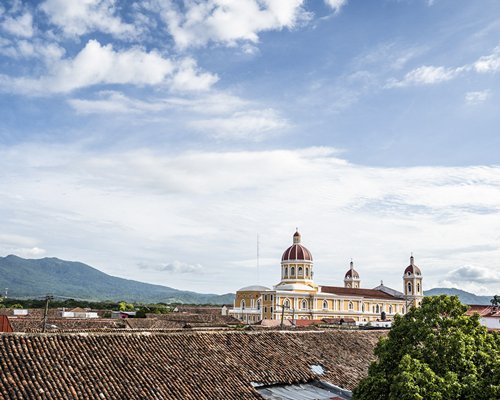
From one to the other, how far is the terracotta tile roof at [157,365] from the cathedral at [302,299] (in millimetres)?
47551

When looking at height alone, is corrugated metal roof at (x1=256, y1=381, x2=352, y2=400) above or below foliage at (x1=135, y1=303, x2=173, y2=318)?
below

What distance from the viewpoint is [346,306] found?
76750 millimetres

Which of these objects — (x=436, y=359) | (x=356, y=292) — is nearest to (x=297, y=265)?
(x=356, y=292)

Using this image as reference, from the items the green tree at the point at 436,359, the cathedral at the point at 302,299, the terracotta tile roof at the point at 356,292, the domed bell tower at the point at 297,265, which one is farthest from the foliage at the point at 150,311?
the green tree at the point at 436,359

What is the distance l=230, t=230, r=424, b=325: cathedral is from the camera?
6925cm

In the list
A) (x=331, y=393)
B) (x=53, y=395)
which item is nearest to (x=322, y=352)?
(x=331, y=393)

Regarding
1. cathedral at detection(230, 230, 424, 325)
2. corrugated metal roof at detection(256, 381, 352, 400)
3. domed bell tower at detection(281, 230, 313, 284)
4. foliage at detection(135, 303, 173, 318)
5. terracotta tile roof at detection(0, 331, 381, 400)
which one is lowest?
corrugated metal roof at detection(256, 381, 352, 400)

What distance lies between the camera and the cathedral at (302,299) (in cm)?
6925

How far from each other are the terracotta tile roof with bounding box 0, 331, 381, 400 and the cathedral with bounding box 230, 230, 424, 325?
47.6 meters

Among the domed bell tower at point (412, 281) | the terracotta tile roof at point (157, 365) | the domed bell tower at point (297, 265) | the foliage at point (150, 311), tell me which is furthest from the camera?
the domed bell tower at point (412, 281)

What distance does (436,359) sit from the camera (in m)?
11.1

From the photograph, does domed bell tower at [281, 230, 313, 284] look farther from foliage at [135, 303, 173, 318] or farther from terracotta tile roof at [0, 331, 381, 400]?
terracotta tile roof at [0, 331, 381, 400]

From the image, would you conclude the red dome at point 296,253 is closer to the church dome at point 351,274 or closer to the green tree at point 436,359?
the church dome at point 351,274

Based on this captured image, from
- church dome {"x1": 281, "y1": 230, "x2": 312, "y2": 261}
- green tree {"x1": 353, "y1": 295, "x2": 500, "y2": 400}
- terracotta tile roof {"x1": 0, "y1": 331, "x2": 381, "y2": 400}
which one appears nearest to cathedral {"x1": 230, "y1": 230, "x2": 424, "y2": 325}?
church dome {"x1": 281, "y1": 230, "x2": 312, "y2": 261}
